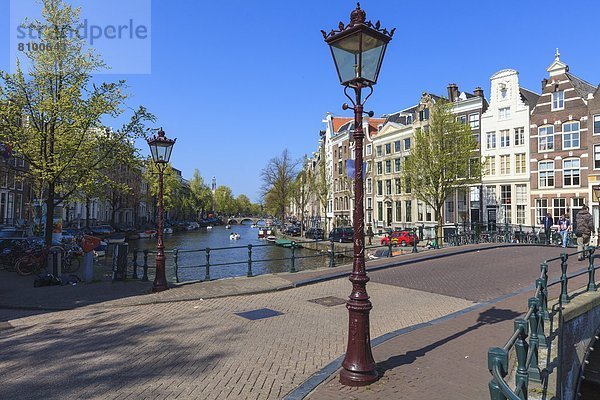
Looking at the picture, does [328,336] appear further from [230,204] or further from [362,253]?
[230,204]

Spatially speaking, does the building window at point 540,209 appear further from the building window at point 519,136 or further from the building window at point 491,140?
the building window at point 491,140

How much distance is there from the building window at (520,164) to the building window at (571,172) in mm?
3224

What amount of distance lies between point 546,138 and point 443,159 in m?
12.9

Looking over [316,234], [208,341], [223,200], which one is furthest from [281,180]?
[223,200]

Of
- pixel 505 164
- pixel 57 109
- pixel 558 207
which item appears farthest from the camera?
pixel 505 164

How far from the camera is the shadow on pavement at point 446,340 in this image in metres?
5.41

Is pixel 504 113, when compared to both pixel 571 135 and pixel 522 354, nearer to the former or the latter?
pixel 571 135

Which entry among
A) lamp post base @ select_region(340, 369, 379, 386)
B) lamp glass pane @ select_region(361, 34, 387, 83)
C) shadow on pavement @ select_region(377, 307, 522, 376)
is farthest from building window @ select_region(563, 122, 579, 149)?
lamp post base @ select_region(340, 369, 379, 386)

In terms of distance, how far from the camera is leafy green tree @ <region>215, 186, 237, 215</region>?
475 feet

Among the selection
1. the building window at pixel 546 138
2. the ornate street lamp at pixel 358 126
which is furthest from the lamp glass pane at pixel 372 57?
the building window at pixel 546 138

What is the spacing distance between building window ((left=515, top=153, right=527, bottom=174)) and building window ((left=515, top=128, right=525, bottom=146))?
965 mm

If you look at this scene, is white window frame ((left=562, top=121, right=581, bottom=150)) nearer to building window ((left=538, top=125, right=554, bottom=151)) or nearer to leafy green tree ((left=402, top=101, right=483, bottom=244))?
building window ((left=538, top=125, right=554, bottom=151))

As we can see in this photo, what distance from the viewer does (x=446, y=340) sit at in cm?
636

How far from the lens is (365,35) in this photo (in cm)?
480
